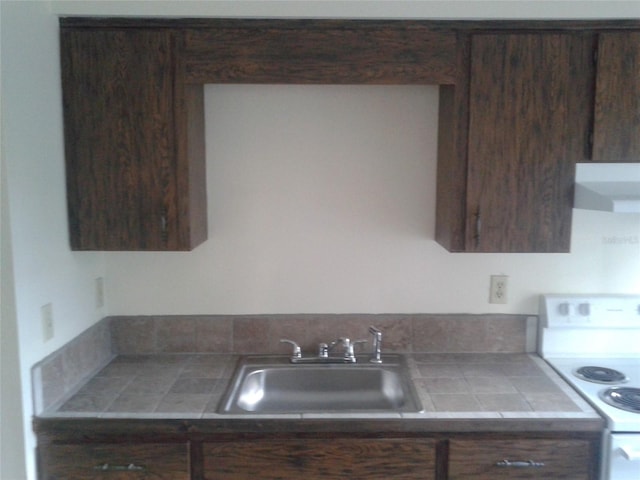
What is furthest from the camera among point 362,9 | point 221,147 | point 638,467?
point 221,147

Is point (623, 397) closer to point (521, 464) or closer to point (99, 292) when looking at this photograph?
point (521, 464)

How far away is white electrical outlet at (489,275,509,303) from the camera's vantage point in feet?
7.56

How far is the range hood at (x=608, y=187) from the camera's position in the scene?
1.77 metres

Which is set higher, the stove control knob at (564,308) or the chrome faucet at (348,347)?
the stove control knob at (564,308)

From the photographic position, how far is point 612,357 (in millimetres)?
2275

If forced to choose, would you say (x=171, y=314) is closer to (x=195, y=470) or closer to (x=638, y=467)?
(x=195, y=470)

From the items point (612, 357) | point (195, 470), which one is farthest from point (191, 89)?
point (612, 357)

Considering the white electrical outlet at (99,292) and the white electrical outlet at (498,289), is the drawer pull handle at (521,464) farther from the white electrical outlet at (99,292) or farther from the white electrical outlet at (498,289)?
the white electrical outlet at (99,292)

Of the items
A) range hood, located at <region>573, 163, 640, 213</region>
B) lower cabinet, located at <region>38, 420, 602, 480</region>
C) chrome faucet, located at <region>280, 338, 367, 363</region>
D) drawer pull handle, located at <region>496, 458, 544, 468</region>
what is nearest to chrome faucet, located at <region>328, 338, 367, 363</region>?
chrome faucet, located at <region>280, 338, 367, 363</region>

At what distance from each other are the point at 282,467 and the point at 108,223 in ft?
3.52

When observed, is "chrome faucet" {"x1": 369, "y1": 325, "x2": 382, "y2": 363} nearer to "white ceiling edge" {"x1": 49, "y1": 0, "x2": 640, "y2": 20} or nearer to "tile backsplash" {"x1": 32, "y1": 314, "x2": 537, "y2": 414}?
"tile backsplash" {"x1": 32, "y1": 314, "x2": 537, "y2": 414}

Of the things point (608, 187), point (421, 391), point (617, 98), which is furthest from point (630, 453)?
point (617, 98)

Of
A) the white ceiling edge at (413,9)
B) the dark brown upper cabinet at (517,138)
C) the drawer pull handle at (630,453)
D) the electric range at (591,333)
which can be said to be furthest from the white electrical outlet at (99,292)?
the drawer pull handle at (630,453)

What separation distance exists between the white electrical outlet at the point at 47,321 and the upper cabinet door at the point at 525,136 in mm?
1512
